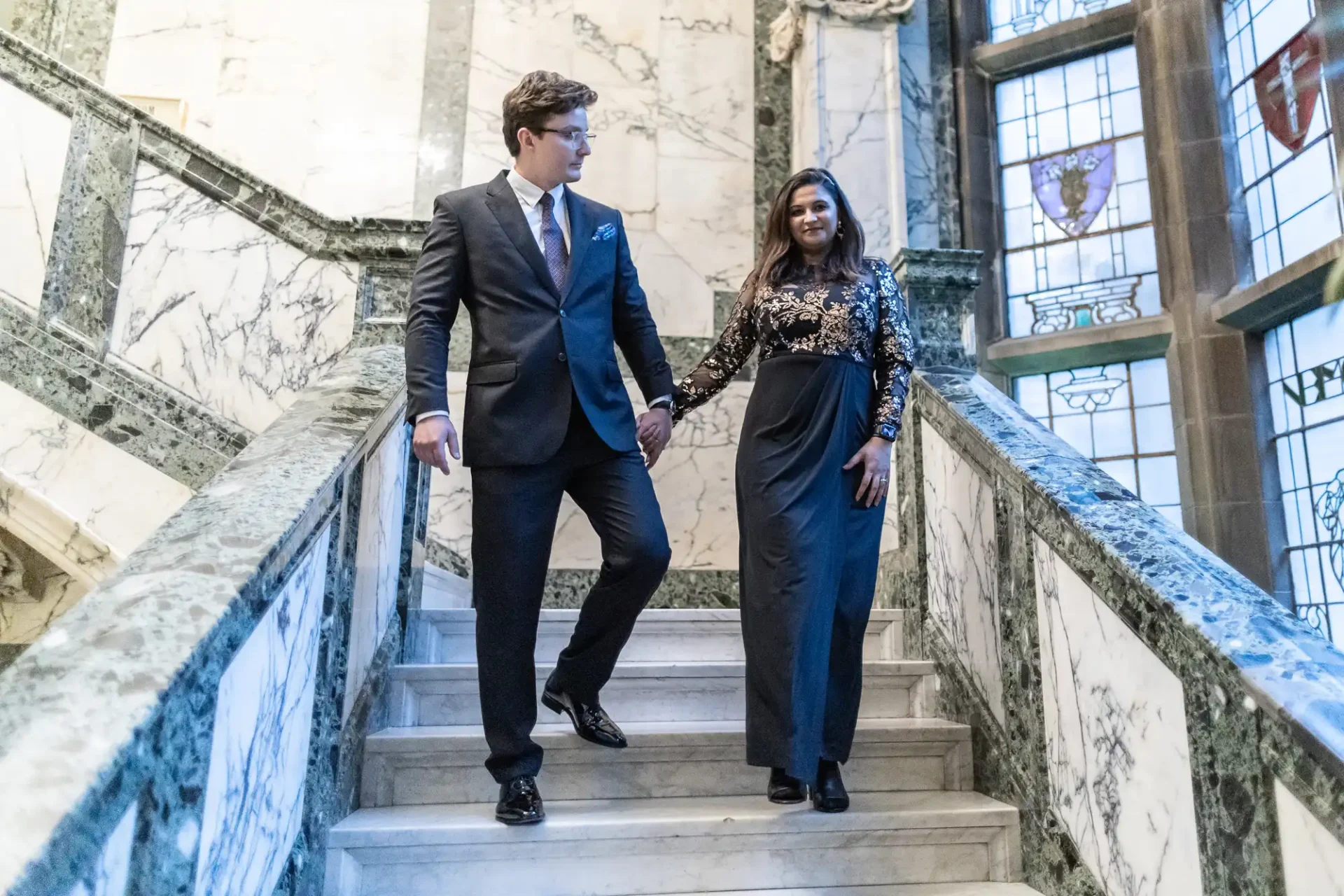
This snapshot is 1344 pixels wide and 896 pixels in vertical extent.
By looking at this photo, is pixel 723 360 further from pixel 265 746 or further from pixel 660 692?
pixel 265 746

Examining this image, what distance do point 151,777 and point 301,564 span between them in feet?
2.10

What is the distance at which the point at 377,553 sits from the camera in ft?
8.54

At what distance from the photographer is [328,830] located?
2.10 metres

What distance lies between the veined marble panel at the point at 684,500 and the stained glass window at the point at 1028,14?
10.5 feet

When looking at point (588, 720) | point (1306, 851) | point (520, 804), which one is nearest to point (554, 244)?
point (588, 720)

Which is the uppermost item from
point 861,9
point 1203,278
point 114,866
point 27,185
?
point 861,9

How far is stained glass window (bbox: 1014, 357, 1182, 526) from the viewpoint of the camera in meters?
5.89

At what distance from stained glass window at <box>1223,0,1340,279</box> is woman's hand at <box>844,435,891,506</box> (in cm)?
393

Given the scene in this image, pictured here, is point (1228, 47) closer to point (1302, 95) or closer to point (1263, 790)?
point (1302, 95)

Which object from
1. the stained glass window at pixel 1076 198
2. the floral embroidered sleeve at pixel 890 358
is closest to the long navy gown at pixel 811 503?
the floral embroidered sleeve at pixel 890 358

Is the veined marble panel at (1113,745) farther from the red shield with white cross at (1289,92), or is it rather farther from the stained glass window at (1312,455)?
the red shield with white cross at (1289,92)

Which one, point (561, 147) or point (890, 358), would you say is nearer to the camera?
point (561, 147)

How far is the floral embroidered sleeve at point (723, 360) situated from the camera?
9.16 ft

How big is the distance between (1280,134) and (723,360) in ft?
14.5
